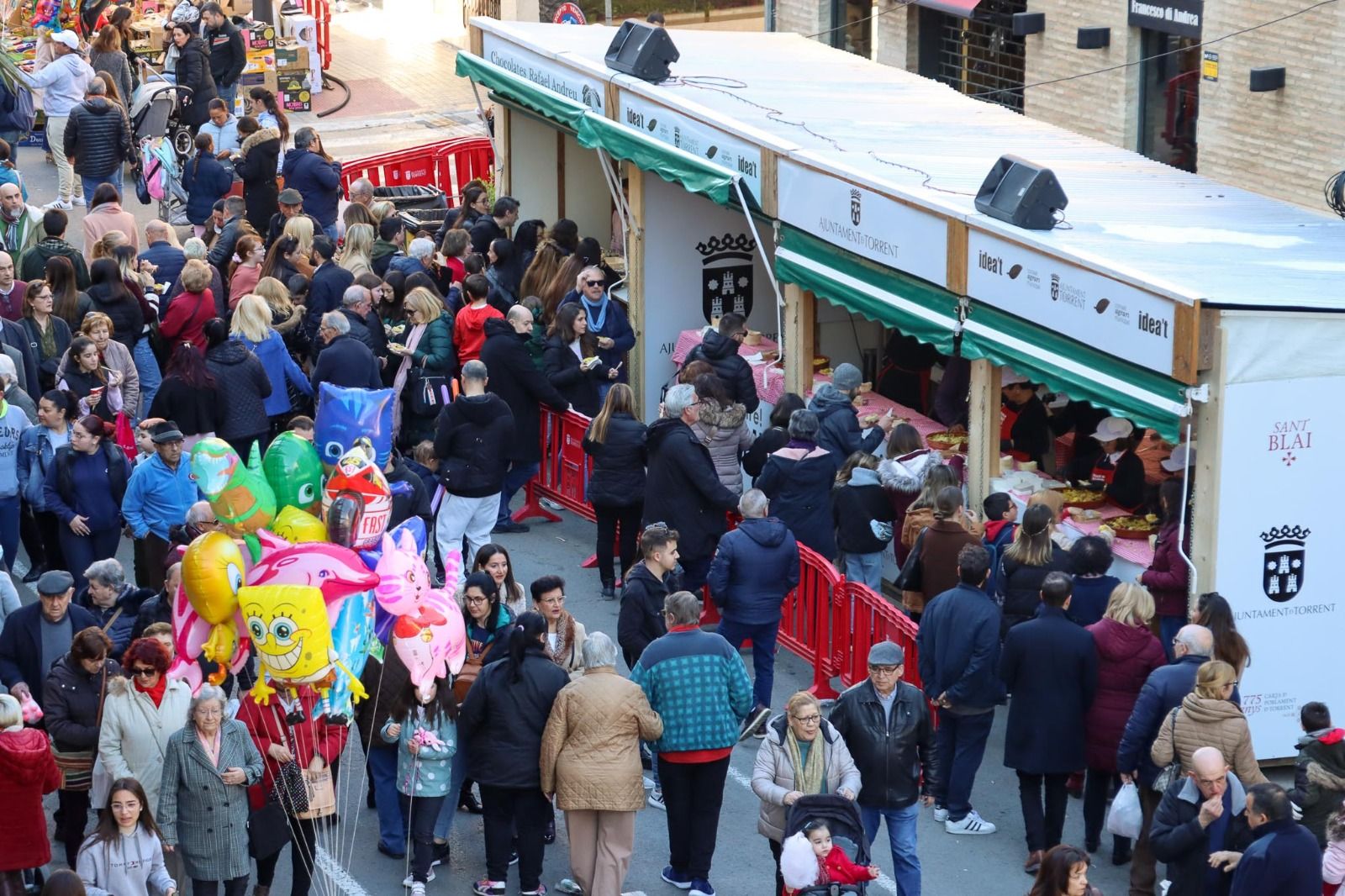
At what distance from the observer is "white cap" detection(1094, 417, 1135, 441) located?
13.1 metres

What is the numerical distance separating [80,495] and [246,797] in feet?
12.2

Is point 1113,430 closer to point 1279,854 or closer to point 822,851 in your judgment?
point 1279,854

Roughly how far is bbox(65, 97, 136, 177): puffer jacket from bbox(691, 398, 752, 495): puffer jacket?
8.57m

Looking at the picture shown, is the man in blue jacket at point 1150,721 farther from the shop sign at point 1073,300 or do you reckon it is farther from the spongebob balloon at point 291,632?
the spongebob balloon at point 291,632

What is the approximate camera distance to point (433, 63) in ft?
105

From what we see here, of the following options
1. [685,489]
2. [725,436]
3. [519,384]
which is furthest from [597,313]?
[685,489]

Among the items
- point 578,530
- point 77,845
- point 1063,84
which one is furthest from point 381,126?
point 77,845

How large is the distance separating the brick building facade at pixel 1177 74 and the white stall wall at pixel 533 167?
480 cm

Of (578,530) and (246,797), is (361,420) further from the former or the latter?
(578,530)

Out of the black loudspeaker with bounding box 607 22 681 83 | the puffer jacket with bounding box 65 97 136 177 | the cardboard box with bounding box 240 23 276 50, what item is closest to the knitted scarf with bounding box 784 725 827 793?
the black loudspeaker with bounding box 607 22 681 83

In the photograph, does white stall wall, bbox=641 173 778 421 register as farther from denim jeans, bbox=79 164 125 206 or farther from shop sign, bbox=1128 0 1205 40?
denim jeans, bbox=79 164 125 206

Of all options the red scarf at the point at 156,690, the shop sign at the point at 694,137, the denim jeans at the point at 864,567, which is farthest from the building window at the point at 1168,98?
the red scarf at the point at 156,690

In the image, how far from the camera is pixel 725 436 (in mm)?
13469

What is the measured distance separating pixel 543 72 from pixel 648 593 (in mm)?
7981
